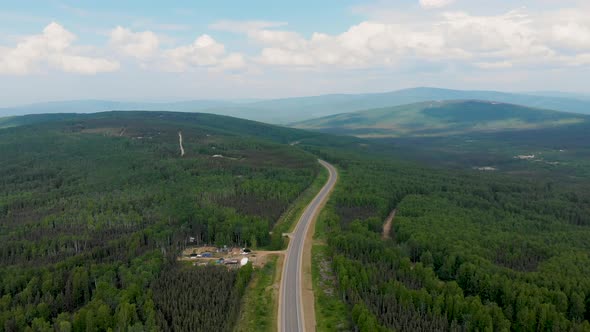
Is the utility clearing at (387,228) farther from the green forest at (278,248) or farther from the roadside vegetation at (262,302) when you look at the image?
the roadside vegetation at (262,302)

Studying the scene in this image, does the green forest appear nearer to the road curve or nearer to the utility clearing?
the utility clearing

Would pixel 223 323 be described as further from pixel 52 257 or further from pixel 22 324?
pixel 52 257

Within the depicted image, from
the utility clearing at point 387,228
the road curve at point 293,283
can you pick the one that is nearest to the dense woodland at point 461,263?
the utility clearing at point 387,228

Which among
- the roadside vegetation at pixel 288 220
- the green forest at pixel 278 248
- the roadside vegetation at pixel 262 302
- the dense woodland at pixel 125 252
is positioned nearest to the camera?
the dense woodland at pixel 125 252

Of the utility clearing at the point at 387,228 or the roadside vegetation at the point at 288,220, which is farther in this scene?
the utility clearing at the point at 387,228

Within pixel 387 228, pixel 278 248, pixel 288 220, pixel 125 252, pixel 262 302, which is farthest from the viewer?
pixel 288 220

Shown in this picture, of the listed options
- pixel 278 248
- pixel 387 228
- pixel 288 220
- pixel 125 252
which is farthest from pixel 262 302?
pixel 387 228

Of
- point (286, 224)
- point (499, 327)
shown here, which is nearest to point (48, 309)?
point (286, 224)

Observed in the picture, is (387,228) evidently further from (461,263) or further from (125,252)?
(125,252)
